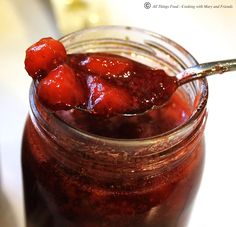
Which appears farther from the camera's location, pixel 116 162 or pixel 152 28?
pixel 152 28

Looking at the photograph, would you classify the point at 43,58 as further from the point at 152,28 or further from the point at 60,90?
the point at 152,28

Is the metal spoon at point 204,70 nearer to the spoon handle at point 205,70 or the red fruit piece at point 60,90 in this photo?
the spoon handle at point 205,70

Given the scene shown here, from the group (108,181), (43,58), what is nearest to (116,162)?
(108,181)

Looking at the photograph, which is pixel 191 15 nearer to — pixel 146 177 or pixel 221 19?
pixel 221 19

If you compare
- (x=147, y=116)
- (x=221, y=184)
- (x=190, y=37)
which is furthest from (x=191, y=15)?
(x=147, y=116)

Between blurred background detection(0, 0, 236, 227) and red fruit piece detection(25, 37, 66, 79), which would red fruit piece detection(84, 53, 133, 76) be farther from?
blurred background detection(0, 0, 236, 227)

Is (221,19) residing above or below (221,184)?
above

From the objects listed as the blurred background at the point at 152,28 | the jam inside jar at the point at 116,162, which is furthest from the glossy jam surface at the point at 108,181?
the blurred background at the point at 152,28
